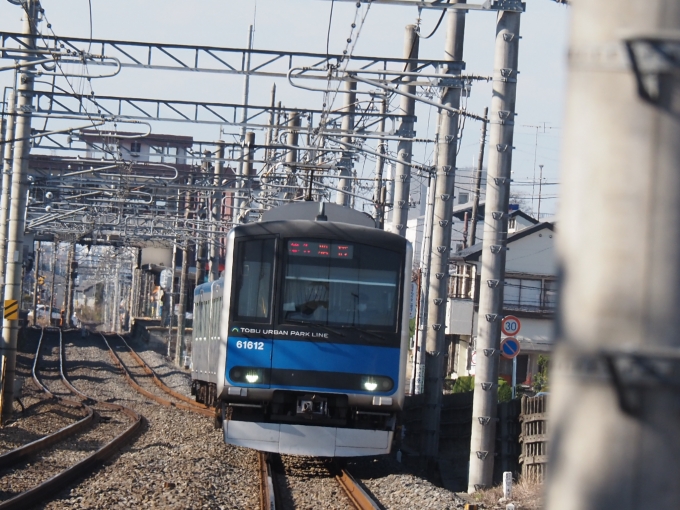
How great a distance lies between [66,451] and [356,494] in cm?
537

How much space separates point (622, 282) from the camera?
1.68 meters

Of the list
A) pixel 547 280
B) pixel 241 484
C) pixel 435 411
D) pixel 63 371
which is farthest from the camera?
pixel 547 280

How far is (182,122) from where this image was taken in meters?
17.0

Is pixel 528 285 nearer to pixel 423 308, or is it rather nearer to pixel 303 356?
pixel 423 308

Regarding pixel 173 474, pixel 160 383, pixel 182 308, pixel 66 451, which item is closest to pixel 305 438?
pixel 173 474

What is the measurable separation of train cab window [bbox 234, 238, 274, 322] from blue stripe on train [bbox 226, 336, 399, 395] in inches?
12.7

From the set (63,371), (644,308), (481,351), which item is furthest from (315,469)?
(63,371)

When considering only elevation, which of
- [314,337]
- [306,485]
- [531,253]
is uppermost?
[531,253]

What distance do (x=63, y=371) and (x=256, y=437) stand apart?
21533 millimetres

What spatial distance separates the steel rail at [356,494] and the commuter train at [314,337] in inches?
14.2

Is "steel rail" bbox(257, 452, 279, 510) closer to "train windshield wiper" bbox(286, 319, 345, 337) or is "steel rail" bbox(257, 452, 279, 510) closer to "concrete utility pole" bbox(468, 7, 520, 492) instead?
"train windshield wiper" bbox(286, 319, 345, 337)

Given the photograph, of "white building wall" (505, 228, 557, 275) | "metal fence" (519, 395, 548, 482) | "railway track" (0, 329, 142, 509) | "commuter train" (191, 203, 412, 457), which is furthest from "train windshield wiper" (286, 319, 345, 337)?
"white building wall" (505, 228, 557, 275)

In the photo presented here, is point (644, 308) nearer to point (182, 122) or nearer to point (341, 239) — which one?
point (341, 239)

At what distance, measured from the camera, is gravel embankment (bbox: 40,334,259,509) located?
30.1 ft
